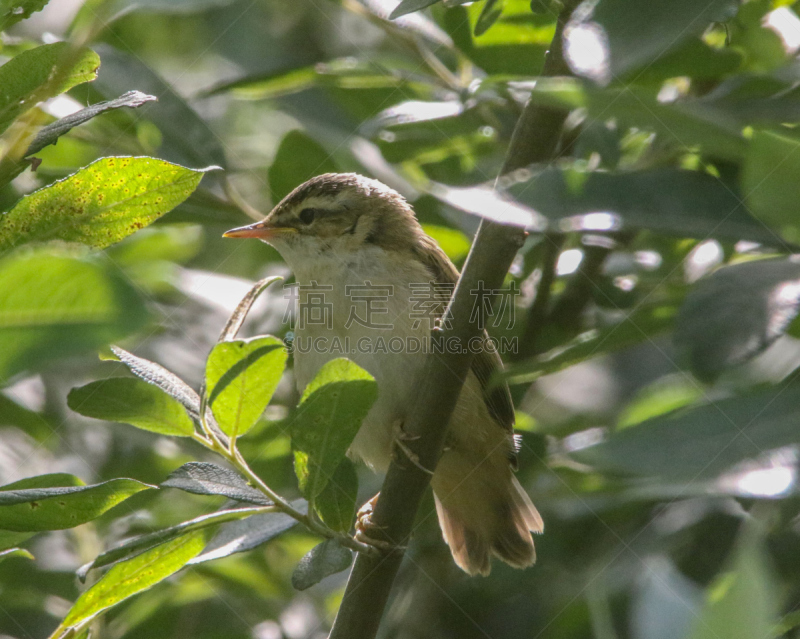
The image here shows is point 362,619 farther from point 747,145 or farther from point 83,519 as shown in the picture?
point 747,145

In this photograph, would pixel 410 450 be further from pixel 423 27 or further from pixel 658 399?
pixel 423 27

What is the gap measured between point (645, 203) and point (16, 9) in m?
0.88

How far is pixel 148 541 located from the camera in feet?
4.60

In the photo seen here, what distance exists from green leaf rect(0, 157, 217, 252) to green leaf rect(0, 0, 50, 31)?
8.6 inches

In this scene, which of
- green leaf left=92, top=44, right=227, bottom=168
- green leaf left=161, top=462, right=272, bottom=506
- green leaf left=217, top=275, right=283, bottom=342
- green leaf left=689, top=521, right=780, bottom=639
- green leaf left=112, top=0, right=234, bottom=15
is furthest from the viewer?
green leaf left=92, top=44, right=227, bottom=168

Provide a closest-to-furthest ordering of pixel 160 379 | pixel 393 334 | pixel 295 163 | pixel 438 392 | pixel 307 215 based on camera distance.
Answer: pixel 160 379 → pixel 438 392 → pixel 393 334 → pixel 295 163 → pixel 307 215

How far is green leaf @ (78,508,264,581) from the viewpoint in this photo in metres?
1.39

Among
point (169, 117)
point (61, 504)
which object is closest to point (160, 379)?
point (61, 504)

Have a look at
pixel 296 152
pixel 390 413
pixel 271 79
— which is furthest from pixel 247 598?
pixel 271 79

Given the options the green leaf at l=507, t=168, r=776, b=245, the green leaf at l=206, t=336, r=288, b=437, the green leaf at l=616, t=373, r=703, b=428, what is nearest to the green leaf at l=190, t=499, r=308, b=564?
the green leaf at l=206, t=336, r=288, b=437

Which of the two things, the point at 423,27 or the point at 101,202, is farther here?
the point at 423,27

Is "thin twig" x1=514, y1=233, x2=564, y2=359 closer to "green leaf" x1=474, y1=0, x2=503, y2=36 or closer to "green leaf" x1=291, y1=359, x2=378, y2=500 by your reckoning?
"green leaf" x1=474, y1=0, x2=503, y2=36

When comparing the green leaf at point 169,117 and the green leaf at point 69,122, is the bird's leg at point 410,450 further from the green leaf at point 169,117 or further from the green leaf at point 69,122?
the green leaf at point 169,117

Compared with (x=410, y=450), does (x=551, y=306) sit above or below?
below
